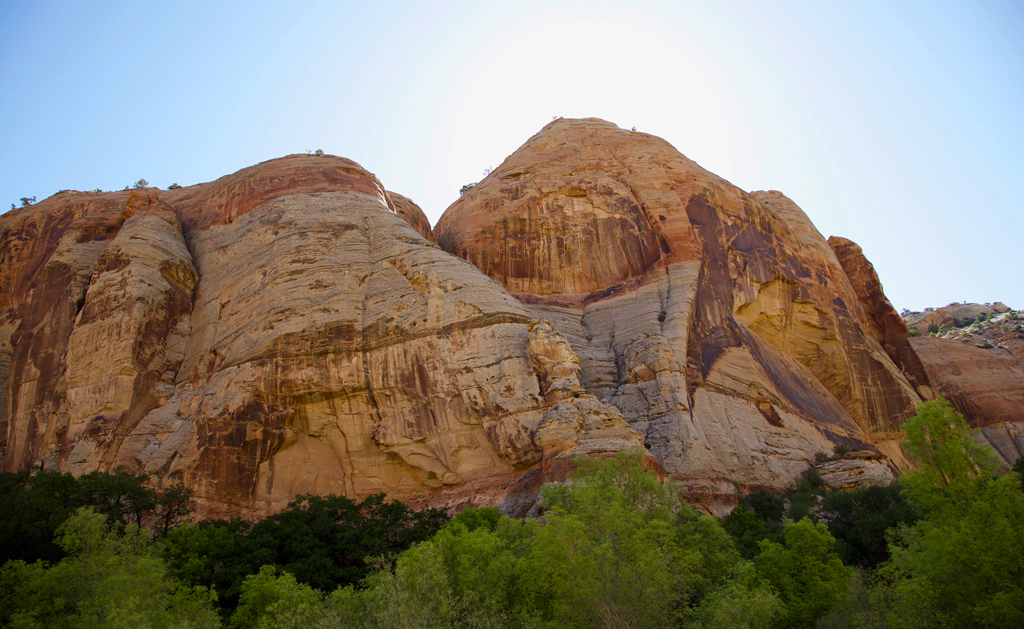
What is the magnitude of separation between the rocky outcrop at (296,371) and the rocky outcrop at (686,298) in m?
7.26

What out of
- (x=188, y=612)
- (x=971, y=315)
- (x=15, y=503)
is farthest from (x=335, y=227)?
(x=971, y=315)

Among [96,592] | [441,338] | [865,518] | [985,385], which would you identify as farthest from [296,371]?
[985,385]

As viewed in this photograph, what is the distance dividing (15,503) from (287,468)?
37.6 feet

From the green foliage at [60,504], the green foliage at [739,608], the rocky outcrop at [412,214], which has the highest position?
the rocky outcrop at [412,214]

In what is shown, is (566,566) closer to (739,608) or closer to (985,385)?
(739,608)

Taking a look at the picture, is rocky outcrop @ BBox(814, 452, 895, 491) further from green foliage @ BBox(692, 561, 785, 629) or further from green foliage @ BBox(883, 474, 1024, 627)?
green foliage @ BBox(883, 474, 1024, 627)

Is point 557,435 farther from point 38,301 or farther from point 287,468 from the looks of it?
point 38,301

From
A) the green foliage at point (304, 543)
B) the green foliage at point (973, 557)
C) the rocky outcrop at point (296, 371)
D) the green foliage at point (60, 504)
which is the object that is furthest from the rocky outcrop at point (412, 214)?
the green foliage at point (973, 557)

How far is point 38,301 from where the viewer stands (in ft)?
145

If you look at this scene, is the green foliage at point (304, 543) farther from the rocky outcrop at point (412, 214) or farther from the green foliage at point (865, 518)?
the rocky outcrop at point (412, 214)

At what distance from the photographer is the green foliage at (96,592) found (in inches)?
755

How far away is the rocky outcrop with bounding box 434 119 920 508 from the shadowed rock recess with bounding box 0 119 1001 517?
6.2 inches

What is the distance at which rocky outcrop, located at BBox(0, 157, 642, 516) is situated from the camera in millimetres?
33438

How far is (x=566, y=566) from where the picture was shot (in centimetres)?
1908
